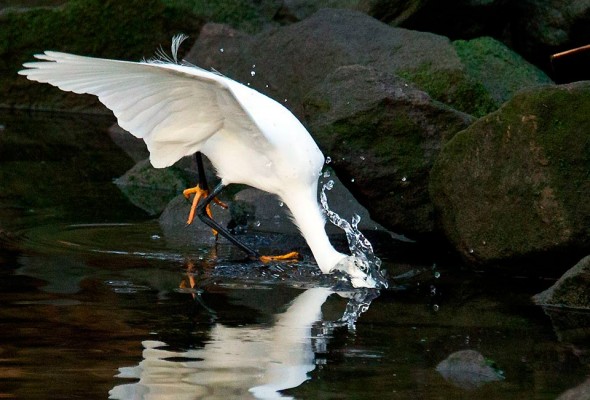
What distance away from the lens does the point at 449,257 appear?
794 cm

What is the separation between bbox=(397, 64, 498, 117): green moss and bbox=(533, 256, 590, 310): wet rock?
145 inches

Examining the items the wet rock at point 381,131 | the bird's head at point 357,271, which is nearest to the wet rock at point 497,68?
the wet rock at point 381,131

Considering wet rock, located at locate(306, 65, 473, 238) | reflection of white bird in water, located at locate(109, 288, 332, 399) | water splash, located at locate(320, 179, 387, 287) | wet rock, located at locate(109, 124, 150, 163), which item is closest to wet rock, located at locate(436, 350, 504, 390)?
reflection of white bird in water, located at locate(109, 288, 332, 399)

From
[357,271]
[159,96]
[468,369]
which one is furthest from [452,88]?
[468,369]

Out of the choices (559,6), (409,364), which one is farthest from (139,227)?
(559,6)

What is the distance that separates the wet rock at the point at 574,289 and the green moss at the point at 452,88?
3693mm

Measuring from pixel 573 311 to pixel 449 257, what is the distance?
1.84m

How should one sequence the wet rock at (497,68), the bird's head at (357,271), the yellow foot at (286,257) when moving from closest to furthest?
the bird's head at (357,271) < the yellow foot at (286,257) < the wet rock at (497,68)

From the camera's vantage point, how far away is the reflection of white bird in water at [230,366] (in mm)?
4453

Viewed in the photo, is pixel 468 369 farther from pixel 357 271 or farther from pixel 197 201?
pixel 197 201

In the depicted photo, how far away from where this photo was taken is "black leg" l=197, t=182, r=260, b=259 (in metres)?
7.63

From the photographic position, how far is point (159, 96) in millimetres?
7113

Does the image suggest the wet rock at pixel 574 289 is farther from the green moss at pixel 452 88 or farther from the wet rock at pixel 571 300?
the green moss at pixel 452 88

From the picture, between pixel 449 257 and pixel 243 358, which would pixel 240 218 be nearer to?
pixel 449 257
